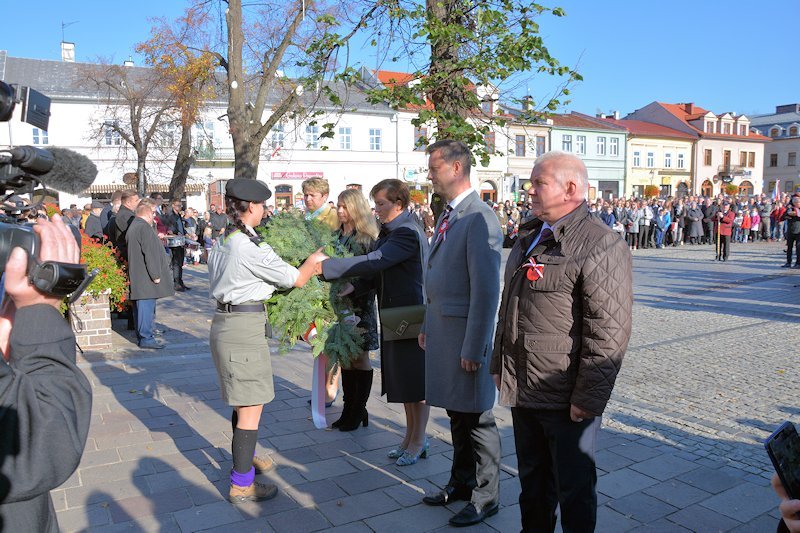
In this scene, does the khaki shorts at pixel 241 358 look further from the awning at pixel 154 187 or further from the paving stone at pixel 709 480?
the awning at pixel 154 187

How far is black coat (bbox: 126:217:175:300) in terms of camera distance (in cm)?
841

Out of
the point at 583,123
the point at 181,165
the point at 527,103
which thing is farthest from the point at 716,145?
the point at 527,103

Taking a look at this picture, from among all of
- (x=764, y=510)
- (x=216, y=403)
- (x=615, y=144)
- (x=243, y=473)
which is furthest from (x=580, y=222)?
(x=615, y=144)

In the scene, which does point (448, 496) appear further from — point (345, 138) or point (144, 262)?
point (345, 138)

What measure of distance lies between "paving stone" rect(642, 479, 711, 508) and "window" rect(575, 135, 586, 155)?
5237 cm

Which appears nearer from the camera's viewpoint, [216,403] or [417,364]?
[417,364]

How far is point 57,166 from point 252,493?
2806 mm

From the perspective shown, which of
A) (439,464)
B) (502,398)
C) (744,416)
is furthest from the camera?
(744,416)

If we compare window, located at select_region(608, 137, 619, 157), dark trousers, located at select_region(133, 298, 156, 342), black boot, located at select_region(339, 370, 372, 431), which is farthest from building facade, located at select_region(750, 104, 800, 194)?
black boot, located at select_region(339, 370, 372, 431)

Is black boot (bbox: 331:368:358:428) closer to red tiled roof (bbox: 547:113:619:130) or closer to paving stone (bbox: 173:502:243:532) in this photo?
paving stone (bbox: 173:502:243:532)

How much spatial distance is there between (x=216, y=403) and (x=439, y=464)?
97.9 inches

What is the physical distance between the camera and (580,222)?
286 centimetres

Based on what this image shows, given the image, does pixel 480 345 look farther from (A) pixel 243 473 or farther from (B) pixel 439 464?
(A) pixel 243 473

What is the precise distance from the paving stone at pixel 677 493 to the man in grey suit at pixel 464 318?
1.10 meters
